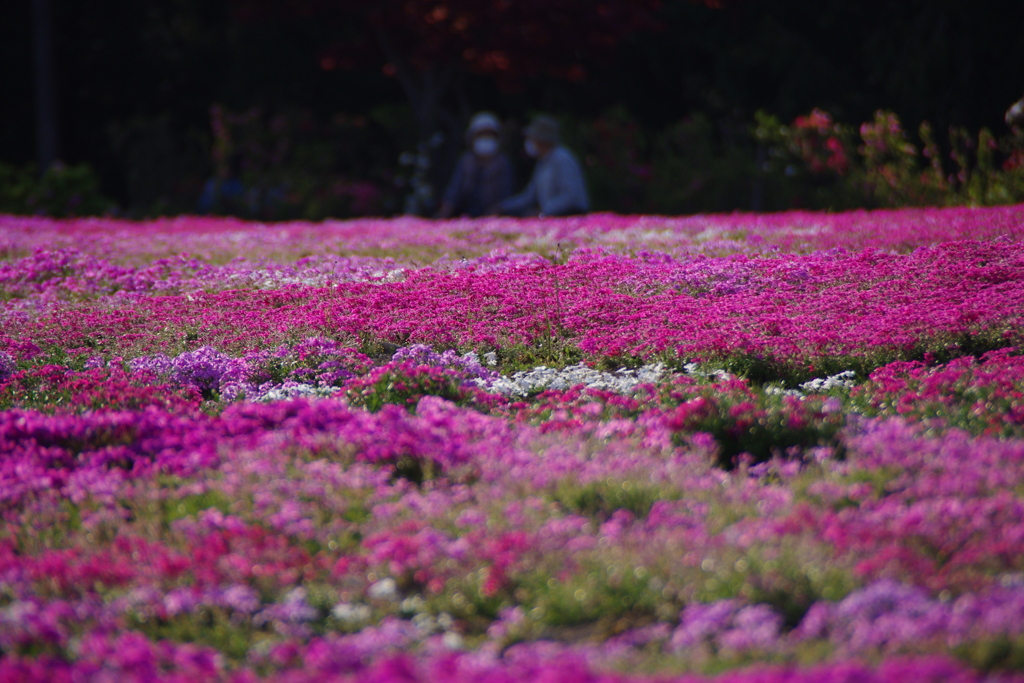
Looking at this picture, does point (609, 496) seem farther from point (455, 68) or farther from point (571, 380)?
point (455, 68)

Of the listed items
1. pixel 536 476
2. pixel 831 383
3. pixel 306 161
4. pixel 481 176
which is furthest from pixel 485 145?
pixel 536 476

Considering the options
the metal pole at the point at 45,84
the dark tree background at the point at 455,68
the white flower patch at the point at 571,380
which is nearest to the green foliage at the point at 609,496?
the white flower patch at the point at 571,380

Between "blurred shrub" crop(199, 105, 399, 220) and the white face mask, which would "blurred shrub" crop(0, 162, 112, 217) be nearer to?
"blurred shrub" crop(199, 105, 399, 220)

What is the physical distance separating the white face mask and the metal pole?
11829 mm

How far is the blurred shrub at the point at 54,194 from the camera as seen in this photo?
61.0 ft

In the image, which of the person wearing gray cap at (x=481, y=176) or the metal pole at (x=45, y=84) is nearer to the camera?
the person wearing gray cap at (x=481, y=176)

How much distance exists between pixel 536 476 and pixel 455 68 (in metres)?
18.7

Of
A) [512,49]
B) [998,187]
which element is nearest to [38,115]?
[512,49]

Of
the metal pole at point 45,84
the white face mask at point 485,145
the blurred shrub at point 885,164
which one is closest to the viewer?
the blurred shrub at point 885,164

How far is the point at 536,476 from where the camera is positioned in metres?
4.18

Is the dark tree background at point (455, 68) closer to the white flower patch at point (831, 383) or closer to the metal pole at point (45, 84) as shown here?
the metal pole at point (45, 84)

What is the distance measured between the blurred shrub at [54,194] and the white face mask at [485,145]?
881 centimetres

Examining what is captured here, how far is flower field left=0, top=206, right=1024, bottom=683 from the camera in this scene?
9.80 feet

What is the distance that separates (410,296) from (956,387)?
14.2 ft
